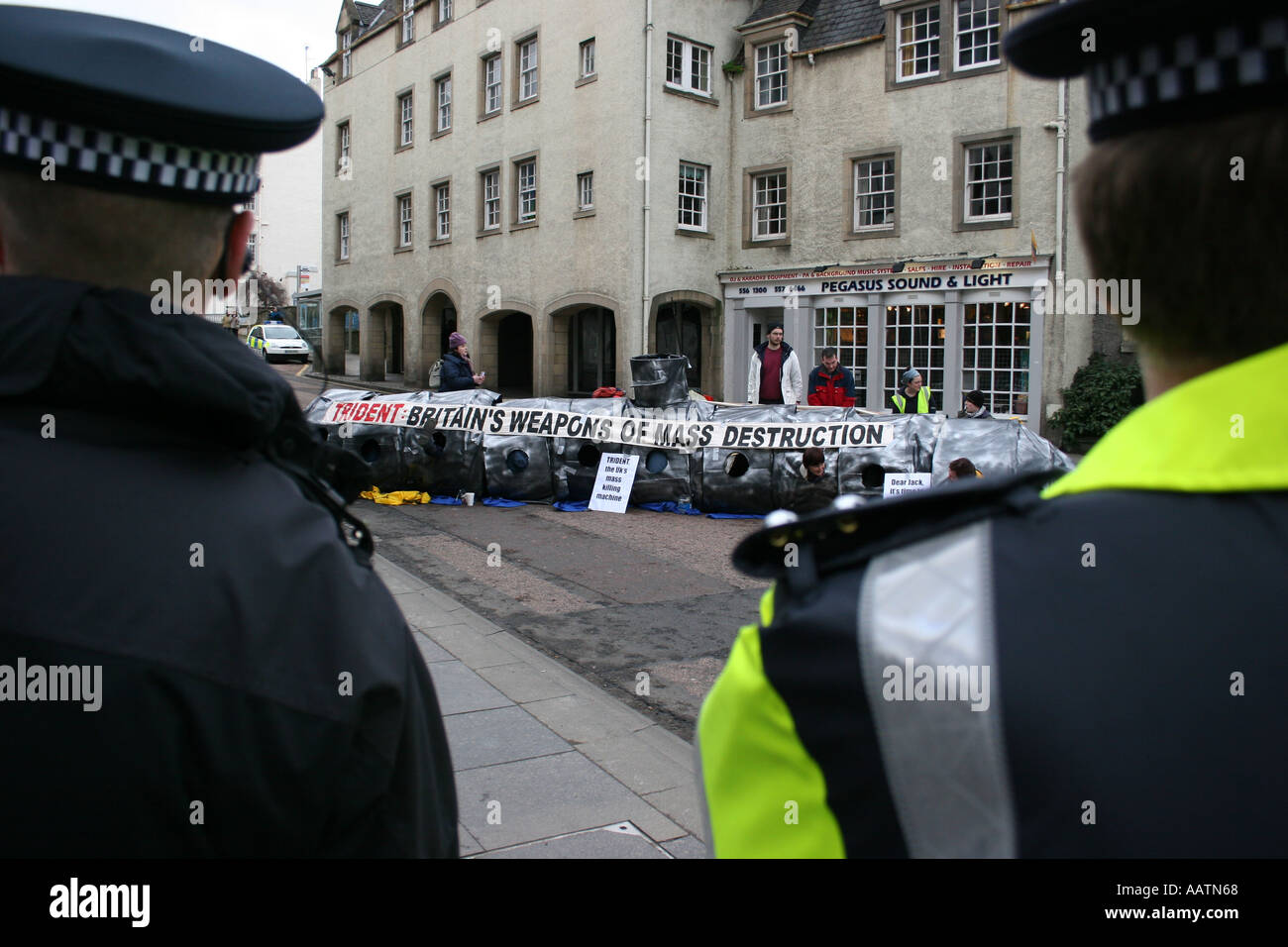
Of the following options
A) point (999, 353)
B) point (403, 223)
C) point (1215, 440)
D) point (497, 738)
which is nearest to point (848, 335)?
point (999, 353)

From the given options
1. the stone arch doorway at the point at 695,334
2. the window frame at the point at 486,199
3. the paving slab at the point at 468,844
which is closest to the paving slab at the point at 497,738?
the paving slab at the point at 468,844

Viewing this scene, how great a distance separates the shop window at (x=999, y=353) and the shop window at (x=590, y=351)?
32.0ft

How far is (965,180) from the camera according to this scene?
2134 centimetres

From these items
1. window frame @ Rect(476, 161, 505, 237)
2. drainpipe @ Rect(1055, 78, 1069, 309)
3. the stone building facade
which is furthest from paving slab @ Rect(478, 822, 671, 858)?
window frame @ Rect(476, 161, 505, 237)

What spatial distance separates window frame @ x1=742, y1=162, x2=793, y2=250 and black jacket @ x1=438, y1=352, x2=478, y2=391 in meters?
11.4

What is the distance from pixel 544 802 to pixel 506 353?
28686 mm

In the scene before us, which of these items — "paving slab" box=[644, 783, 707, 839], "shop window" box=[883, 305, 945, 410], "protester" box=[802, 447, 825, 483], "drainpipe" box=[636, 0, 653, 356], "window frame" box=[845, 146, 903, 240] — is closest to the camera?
"paving slab" box=[644, 783, 707, 839]

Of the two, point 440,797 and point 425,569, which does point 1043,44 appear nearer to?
point 440,797

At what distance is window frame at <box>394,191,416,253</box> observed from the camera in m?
32.3

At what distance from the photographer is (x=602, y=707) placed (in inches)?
Answer: 228

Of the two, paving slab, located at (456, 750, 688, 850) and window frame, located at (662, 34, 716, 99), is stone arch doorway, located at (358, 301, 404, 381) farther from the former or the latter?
paving slab, located at (456, 750, 688, 850)

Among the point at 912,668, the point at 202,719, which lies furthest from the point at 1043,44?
the point at 202,719

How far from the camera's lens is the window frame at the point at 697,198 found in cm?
2478

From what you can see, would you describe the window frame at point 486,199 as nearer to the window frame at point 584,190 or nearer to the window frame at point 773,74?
the window frame at point 584,190
